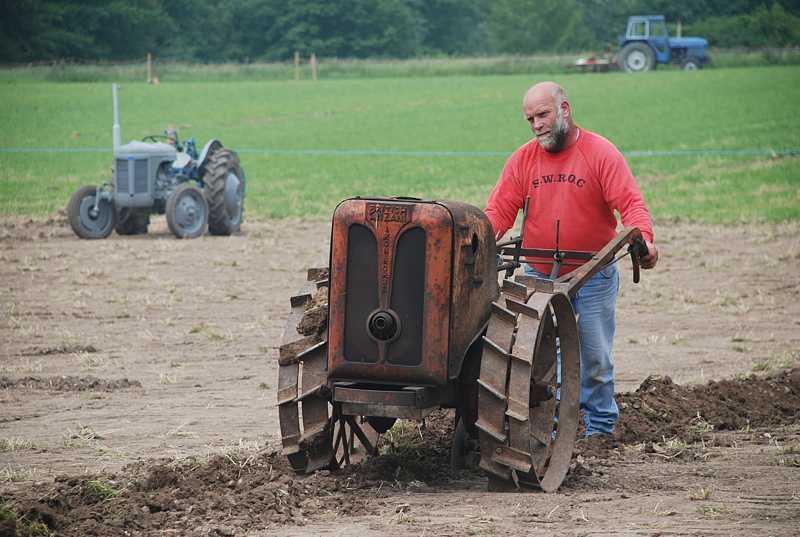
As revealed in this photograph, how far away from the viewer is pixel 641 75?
56844 millimetres

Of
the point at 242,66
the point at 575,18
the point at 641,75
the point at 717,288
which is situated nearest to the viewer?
the point at 717,288

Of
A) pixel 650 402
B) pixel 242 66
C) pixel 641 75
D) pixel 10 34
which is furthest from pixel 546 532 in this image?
pixel 242 66

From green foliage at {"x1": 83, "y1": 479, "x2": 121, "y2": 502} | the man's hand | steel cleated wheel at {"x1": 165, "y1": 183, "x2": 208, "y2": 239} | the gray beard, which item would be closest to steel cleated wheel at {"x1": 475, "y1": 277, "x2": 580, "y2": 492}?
the man's hand

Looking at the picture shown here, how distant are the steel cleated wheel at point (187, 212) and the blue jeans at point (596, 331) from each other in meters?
10.8

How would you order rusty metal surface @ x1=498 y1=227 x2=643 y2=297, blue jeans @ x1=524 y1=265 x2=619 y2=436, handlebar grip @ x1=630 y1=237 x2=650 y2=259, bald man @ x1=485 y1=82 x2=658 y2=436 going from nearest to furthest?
rusty metal surface @ x1=498 y1=227 x2=643 y2=297
handlebar grip @ x1=630 y1=237 x2=650 y2=259
bald man @ x1=485 y1=82 x2=658 y2=436
blue jeans @ x1=524 y1=265 x2=619 y2=436

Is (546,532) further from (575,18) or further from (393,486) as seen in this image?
(575,18)

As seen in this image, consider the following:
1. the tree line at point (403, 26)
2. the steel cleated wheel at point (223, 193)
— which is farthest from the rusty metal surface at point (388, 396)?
the tree line at point (403, 26)

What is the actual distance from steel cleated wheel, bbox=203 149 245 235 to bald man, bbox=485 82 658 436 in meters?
11.0

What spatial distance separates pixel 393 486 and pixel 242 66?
63177 millimetres

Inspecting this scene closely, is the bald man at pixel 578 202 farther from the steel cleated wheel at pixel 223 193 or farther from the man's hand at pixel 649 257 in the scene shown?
the steel cleated wheel at pixel 223 193

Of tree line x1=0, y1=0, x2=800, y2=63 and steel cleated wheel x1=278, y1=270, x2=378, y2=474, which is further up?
tree line x1=0, y1=0, x2=800, y2=63

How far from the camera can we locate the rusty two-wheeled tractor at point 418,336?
216 inches

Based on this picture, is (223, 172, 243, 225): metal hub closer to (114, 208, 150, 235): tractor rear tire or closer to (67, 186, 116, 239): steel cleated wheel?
(114, 208, 150, 235): tractor rear tire

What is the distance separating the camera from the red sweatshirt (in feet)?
21.5
